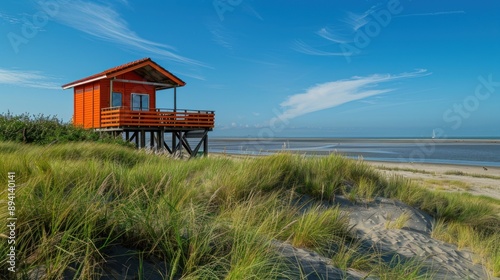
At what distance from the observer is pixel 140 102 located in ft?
80.6

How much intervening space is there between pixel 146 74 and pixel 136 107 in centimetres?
235

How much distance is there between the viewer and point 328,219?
472 centimetres

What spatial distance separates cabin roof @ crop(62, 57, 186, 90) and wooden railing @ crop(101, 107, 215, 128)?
85.2 inches

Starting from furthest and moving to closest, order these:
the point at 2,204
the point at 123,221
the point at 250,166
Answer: the point at 250,166
the point at 123,221
the point at 2,204

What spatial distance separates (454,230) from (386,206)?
50.9 inches

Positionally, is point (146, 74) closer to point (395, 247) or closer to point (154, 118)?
point (154, 118)

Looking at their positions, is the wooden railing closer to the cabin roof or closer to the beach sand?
the cabin roof

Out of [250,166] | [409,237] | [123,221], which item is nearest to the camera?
[123,221]

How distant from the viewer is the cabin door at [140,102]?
2428 cm

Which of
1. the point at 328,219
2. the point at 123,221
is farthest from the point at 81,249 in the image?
the point at 328,219

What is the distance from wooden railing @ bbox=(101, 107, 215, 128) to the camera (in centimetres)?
2067

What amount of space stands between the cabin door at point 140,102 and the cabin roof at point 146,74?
47.8 inches

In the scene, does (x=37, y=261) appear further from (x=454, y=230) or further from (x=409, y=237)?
(x=454, y=230)

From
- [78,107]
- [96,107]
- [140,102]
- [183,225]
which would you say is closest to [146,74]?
[140,102]
